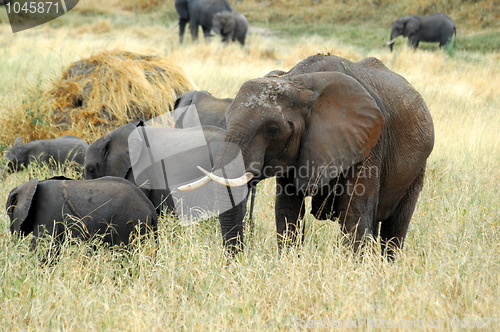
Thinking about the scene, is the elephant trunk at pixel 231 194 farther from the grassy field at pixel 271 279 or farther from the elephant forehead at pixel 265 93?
the elephant forehead at pixel 265 93

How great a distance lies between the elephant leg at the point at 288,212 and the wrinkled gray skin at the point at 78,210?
1009 mm

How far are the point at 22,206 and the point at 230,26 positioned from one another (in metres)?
19.9

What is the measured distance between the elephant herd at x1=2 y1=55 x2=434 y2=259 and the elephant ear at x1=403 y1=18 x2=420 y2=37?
2224 cm

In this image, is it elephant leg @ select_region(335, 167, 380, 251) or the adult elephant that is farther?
elephant leg @ select_region(335, 167, 380, 251)

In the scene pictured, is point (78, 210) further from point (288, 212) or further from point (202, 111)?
point (202, 111)

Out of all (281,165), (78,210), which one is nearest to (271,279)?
(281,165)

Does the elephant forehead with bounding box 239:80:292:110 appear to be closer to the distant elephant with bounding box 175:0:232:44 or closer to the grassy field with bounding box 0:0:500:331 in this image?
the grassy field with bounding box 0:0:500:331

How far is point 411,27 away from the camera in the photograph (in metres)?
26.5

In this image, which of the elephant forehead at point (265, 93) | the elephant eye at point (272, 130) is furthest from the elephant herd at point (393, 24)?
the elephant eye at point (272, 130)

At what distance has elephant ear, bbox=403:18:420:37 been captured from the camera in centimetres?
2655

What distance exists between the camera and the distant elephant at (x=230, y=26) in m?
24.0

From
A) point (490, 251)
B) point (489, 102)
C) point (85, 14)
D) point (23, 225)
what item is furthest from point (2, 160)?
point (85, 14)

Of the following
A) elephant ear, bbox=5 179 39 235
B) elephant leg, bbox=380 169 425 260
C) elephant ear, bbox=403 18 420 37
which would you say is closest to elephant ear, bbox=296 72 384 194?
elephant leg, bbox=380 169 425 260

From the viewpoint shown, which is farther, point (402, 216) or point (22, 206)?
point (402, 216)
